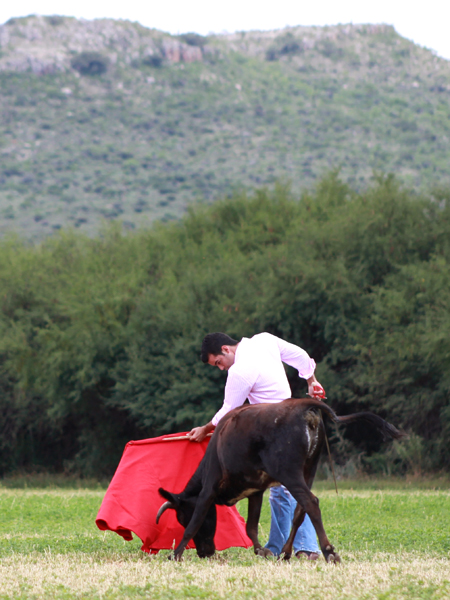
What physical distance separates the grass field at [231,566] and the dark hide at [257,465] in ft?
0.89

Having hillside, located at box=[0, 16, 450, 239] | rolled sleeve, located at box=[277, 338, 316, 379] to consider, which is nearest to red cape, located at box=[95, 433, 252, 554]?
rolled sleeve, located at box=[277, 338, 316, 379]

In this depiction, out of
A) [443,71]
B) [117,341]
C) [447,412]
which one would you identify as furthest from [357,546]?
[443,71]

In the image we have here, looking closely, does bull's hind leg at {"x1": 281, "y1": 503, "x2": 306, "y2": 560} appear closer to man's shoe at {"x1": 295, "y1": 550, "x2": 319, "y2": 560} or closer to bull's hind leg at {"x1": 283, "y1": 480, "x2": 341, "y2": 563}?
man's shoe at {"x1": 295, "y1": 550, "x2": 319, "y2": 560}

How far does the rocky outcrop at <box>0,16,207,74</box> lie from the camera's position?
79.2 m

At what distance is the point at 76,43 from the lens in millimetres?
85500

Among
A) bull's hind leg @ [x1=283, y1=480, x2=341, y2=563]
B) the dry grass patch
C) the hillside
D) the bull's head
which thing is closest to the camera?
the dry grass patch

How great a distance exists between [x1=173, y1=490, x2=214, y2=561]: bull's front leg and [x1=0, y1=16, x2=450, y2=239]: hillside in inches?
1703

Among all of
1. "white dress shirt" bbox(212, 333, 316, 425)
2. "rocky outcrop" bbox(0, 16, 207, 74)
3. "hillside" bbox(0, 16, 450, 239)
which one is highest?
"rocky outcrop" bbox(0, 16, 207, 74)

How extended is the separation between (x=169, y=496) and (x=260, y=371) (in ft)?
4.69

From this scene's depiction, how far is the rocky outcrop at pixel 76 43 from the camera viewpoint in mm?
79188

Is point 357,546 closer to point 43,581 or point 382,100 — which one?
point 43,581

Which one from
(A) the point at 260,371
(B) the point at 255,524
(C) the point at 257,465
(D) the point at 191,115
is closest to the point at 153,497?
(B) the point at 255,524

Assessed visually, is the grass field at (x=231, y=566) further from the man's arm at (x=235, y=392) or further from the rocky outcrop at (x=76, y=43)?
the rocky outcrop at (x=76, y=43)

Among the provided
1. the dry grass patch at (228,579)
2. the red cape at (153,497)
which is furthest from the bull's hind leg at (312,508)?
the red cape at (153,497)
